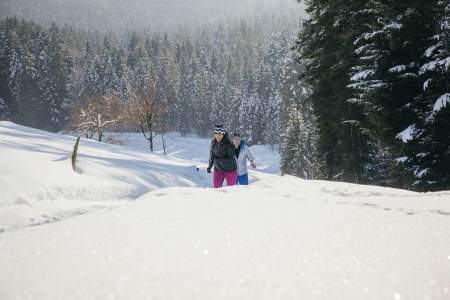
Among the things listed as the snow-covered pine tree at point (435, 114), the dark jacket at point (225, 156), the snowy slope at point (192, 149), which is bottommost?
the snowy slope at point (192, 149)

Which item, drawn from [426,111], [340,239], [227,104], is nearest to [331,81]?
[426,111]

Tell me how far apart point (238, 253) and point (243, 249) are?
0.08 m

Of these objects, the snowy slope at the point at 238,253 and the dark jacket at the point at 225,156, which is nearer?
the snowy slope at the point at 238,253

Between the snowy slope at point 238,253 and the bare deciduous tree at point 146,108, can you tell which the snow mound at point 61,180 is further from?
the bare deciduous tree at point 146,108

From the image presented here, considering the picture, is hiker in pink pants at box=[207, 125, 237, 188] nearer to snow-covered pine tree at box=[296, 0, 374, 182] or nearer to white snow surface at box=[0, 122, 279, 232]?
white snow surface at box=[0, 122, 279, 232]

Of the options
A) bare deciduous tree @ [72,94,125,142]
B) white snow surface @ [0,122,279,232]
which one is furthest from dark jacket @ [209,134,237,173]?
bare deciduous tree @ [72,94,125,142]

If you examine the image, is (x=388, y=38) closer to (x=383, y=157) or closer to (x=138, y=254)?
(x=138, y=254)

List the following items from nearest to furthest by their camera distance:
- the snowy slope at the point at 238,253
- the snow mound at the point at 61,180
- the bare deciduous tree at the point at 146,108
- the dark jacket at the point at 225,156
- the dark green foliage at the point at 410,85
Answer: the snowy slope at the point at 238,253 → the dark jacket at the point at 225,156 → the snow mound at the point at 61,180 → the dark green foliage at the point at 410,85 → the bare deciduous tree at the point at 146,108

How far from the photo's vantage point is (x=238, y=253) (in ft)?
7.67

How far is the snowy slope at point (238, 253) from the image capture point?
1841mm

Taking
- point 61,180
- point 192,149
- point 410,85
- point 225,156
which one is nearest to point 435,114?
point 410,85

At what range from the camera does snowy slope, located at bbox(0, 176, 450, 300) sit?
184 centimetres

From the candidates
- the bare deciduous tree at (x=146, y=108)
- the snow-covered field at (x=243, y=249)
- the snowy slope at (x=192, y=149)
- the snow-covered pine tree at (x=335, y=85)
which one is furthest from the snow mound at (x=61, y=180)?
the snowy slope at (x=192, y=149)

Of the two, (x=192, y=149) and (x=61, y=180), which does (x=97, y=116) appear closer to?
(x=61, y=180)
